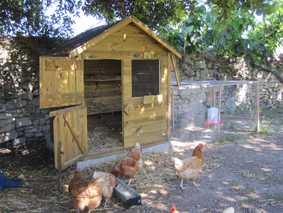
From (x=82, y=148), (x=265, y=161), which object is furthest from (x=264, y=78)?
(x=82, y=148)

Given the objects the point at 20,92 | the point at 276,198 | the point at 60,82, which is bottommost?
the point at 276,198

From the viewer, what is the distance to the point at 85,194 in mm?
3578

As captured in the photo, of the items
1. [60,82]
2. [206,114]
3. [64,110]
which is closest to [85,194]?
[64,110]

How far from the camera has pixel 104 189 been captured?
12.7 feet

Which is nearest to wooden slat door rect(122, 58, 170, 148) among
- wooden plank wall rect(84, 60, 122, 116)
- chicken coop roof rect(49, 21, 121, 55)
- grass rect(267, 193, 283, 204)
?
chicken coop roof rect(49, 21, 121, 55)

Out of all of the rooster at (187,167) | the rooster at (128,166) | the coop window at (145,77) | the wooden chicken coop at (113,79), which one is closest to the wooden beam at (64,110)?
the wooden chicken coop at (113,79)

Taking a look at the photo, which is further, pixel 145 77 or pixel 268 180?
pixel 145 77

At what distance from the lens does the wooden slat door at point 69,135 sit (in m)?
4.31

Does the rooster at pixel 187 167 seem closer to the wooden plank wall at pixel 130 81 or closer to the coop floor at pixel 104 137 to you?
the wooden plank wall at pixel 130 81

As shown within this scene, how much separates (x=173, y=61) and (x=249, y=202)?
11.7ft

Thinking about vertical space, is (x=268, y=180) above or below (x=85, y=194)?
below

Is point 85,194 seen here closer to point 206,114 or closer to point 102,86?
point 102,86

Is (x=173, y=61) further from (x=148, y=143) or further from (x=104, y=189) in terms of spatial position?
(x=104, y=189)

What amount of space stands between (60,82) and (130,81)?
1603mm
